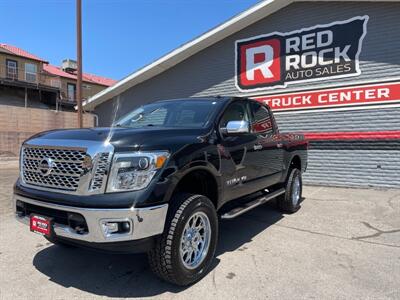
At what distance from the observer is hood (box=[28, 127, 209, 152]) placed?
316 centimetres

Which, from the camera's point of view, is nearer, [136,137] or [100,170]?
[100,170]

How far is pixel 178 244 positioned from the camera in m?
3.31

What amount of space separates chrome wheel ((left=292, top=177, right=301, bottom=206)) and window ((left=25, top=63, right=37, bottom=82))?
33.7m

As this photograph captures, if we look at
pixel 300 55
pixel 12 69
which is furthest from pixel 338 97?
pixel 12 69

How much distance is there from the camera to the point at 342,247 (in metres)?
4.74

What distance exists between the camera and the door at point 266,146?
5.21m

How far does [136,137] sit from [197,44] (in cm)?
916

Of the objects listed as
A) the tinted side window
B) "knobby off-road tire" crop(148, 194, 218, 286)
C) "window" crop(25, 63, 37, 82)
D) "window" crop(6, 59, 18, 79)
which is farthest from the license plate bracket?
"window" crop(25, 63, 37, 82)

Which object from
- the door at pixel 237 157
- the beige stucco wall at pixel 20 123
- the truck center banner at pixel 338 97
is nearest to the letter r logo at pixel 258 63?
the truck center banner at pixel 338 97

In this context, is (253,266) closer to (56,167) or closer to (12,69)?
(56,167)

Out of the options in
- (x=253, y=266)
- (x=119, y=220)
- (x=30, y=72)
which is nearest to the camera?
(x=119, y=220)

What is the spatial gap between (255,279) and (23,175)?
2.68m

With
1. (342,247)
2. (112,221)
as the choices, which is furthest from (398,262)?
(112,221)

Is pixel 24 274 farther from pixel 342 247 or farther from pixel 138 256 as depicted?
pixel 342 247
